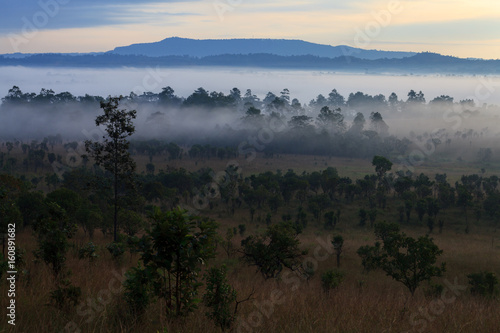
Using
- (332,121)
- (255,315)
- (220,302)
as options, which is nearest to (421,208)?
(255,315)

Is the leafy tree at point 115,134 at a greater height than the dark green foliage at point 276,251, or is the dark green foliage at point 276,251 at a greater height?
the leafy tree at point 115,134

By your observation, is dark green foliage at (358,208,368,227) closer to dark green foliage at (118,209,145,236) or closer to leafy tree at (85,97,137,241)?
dark green foliage at (118,209,145,236)

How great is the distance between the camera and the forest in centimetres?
588

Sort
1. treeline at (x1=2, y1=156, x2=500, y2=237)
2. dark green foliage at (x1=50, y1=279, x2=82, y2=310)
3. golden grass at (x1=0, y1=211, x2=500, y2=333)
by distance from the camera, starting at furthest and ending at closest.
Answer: treeline at (x1=2, y1=156, x2=500, y2=237), dark green foliage at (x1=50, y1=279, x2=82, y2=310), golden grass at (x1=0, y1=211, x2=500, y2=333)

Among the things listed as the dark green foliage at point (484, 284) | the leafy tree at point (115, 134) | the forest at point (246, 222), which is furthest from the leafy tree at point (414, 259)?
the leafy tree at point (115, 134)

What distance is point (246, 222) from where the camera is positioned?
143 feet

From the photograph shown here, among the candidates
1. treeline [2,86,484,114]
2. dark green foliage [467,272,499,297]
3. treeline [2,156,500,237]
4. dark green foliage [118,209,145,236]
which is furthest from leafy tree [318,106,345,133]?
dark green foliage [467,272,499,297]

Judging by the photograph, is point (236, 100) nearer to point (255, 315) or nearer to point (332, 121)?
point (332, 121)

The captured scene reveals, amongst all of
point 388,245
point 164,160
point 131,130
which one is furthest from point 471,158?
point 131,130

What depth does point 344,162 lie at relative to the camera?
85.1 meters

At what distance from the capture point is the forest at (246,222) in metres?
5.88

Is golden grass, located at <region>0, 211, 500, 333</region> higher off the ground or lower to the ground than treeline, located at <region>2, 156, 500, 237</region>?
higher

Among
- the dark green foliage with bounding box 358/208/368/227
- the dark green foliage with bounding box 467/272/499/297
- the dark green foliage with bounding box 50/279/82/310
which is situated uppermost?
the dark green foliage with bounding box 50/279/82/310

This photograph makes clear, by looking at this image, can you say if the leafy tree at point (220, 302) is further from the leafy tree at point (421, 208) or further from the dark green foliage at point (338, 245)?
the leafy tree at point (421, 208)
